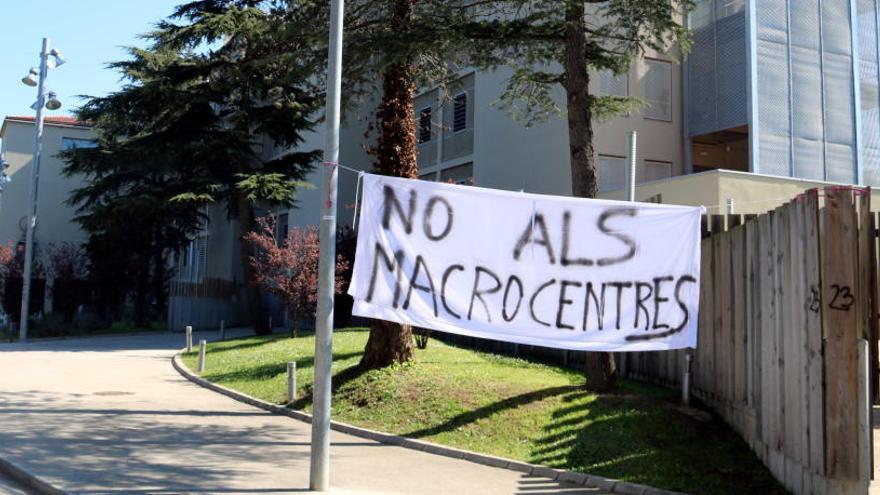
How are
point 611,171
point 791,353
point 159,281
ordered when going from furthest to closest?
point 159,281 → point 611,171 → point 791,353

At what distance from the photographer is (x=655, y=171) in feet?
83.0

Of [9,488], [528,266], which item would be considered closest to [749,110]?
[528,266]

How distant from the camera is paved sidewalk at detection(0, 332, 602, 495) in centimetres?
812

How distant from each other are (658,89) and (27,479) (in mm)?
22184

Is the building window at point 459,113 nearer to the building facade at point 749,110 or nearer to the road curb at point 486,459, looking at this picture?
the building facade at point 749,110

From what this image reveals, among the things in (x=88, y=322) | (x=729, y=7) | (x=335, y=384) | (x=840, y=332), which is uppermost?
(x=729, y=7)

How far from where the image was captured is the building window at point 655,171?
25016mm

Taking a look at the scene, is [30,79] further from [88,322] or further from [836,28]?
[836,28]

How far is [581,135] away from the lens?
1248 centimetres

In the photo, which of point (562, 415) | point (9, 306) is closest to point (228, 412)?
point (562, 415)

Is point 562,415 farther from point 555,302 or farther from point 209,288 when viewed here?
point 209,288

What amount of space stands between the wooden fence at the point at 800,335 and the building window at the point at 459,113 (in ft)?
71.5

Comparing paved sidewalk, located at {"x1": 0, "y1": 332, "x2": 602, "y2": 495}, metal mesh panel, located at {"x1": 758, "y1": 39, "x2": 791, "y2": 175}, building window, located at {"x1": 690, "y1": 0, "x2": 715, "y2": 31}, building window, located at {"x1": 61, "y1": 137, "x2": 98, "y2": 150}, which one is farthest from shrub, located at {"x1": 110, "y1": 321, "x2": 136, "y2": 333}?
metal mesh panel, located at {"x1": 758, "y1": 39, "x2": 791, "y2": 175}

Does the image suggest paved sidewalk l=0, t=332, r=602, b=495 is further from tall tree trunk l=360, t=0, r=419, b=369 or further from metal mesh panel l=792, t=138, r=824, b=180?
A: metal mesh panel l=792, t=138, r=824, b=180
